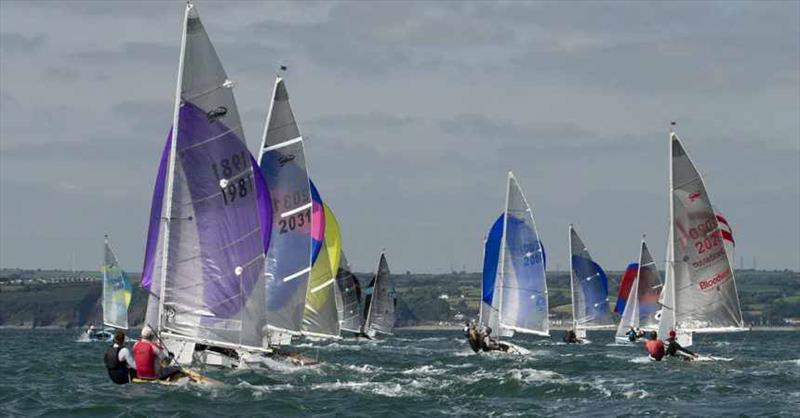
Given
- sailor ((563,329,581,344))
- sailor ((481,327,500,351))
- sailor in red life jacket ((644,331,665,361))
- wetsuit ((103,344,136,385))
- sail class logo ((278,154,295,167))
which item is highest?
sail class logo ((278,154,295,167))

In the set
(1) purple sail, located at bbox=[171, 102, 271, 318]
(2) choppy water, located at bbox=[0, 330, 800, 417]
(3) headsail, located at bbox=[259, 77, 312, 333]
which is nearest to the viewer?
(2) choppy water, located at bbox=[0, 330, 800, 417]

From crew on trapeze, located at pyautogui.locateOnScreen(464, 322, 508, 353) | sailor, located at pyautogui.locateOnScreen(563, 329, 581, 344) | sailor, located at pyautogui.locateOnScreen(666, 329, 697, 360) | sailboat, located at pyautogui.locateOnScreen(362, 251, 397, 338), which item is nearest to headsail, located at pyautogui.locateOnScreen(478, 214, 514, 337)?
crew on trapeze, located at pyautogui.locateOnScreen(464, 322, 508, 353)

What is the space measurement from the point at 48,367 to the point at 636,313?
56.9 metres

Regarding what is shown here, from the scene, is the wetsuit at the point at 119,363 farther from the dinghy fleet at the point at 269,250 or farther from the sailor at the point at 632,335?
the sailor at the point at 632,335

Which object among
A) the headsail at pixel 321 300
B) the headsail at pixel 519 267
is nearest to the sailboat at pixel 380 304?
the headsail at pixel 519 267

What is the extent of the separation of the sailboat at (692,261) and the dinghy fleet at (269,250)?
0.05m

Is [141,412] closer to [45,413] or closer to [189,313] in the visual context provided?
[45,413]

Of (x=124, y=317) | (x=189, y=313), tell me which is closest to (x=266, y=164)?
(x=189, y=313)

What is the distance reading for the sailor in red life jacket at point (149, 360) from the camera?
37.1 m

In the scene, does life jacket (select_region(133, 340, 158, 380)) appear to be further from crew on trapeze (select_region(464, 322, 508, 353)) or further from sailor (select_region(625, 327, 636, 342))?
sailor (select_region(625, 327, 636, 342))

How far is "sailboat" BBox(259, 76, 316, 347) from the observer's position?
54031 mm

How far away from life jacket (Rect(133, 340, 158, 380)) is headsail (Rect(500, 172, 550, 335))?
133 feet

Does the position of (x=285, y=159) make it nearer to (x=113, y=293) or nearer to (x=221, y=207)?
(x=221, y=207)

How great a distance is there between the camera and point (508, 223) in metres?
77.1
